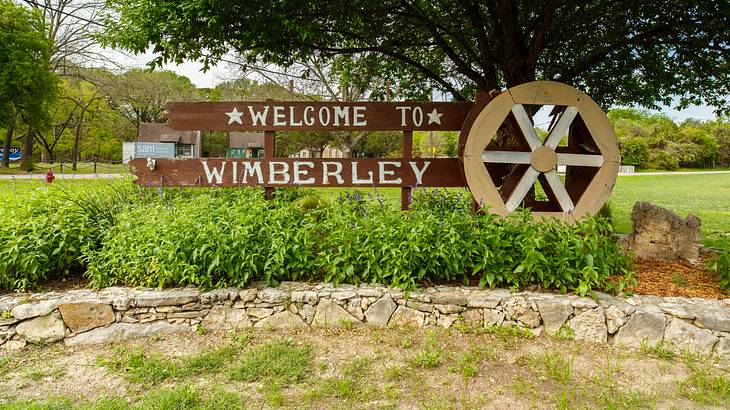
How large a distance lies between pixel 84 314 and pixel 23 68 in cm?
2086

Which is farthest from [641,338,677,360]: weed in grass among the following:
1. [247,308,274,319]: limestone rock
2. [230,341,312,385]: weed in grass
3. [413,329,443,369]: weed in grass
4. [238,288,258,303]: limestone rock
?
[238,288,258,303]: limestone rock

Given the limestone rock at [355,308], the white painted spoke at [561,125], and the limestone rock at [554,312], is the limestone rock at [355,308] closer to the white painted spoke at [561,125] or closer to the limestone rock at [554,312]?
the limestone rock at [554,312]

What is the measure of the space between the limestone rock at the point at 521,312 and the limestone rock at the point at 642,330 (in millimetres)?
645

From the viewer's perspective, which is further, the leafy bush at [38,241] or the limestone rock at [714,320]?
the leafy bush at [38,241]

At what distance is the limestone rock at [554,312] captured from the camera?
144 inches

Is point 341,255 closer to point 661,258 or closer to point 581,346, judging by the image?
point 581,346

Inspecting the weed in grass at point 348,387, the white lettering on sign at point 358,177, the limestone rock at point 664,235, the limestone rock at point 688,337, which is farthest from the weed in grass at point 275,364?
the limestone rock at point 664,235

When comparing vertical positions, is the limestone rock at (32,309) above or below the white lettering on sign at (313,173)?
below

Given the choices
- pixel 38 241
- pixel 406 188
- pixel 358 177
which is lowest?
pixel 38 241

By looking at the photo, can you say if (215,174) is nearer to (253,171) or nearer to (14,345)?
(253,171)

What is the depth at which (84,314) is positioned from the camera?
370cm

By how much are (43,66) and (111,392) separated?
23.4 m

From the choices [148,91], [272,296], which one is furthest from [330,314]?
[148,91]

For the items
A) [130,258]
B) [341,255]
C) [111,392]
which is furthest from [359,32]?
[111,392]
